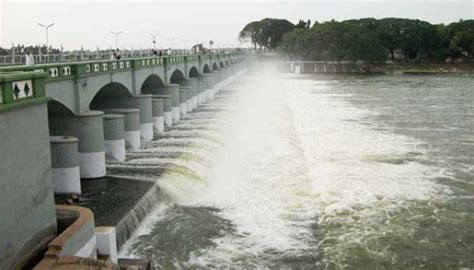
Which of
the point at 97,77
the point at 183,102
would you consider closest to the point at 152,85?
the point at 183,102

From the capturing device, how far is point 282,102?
51.0 meters

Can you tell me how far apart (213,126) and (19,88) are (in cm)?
2352

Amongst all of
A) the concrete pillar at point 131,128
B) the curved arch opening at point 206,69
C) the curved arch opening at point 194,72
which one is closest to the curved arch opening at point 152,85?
the concrete pillar at point 131,128

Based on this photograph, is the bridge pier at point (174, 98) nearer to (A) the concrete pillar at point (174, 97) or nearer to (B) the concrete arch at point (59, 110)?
(A) the concrete pillar at point (174, 97)

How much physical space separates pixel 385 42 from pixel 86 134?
102 meters

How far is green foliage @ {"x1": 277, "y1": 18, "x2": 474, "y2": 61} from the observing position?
344ft

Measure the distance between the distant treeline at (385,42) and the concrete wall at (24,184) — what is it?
9690 cm

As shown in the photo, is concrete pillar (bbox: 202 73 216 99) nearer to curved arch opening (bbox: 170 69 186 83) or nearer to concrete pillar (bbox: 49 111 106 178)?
curved arch opening (bbox: 170 69 186 83)

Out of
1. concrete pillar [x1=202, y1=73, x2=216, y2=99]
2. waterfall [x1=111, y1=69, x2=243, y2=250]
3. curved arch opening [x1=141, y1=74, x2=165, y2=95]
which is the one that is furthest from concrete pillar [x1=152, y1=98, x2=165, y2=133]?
concrete pillar [x1=202, y1=73, x2=216, y2=99]

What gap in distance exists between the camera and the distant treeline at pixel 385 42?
104938 mm

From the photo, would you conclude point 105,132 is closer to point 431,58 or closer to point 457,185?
point 457,185

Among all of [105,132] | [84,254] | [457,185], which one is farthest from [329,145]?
[84,254]

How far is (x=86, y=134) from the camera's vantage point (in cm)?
1994

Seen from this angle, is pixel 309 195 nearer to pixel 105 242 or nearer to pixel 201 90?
pixel 105 242
